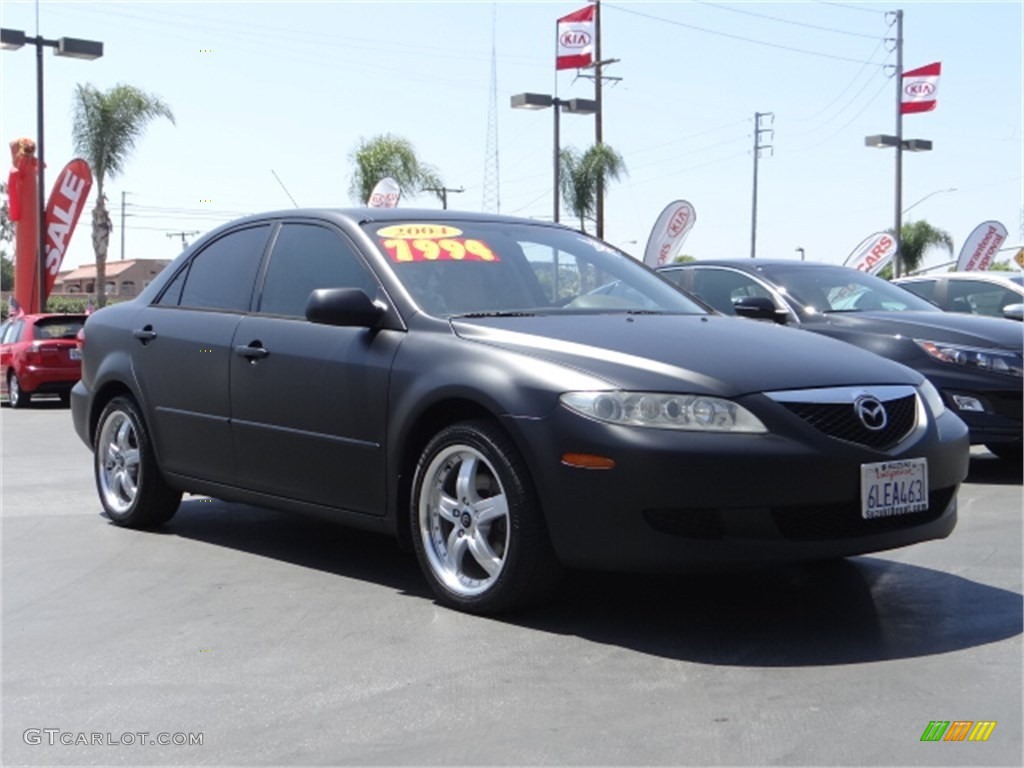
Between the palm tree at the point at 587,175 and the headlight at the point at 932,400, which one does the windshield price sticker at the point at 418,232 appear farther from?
the palm tree at the point at 587,175

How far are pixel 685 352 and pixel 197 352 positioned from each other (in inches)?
104

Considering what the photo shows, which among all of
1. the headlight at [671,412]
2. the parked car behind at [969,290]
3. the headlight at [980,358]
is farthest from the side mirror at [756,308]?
the parked car behind at [969,290]

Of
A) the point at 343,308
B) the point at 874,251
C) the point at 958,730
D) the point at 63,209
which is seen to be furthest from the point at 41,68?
the point at 958,730

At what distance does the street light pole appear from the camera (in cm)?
2580

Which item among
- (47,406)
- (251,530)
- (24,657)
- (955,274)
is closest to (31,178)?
(47,406)

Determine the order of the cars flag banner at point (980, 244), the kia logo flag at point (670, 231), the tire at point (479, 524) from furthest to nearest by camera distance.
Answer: the cars flag banner at point (980, 244) → the kia logo flag at point (670, 231) → the tire at point (479, 524)

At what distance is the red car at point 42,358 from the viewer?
2086 centimetres

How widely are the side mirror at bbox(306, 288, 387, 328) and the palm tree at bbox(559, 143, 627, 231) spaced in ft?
101

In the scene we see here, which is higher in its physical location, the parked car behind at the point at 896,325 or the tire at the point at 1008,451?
the parked car behind at the point at 896,325

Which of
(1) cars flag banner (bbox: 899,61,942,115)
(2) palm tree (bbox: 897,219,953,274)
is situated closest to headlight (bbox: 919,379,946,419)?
(1) cars flag banner (bbox: 899,61,942,115)

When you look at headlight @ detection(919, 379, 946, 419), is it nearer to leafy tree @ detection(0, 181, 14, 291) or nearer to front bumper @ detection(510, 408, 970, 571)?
front bumper @ detection(510, 408, 970, 571)

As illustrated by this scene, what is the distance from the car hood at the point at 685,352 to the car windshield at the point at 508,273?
272 mm

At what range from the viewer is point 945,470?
5.26m

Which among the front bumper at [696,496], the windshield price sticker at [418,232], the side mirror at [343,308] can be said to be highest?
the windshield price sticker at [418,232]
